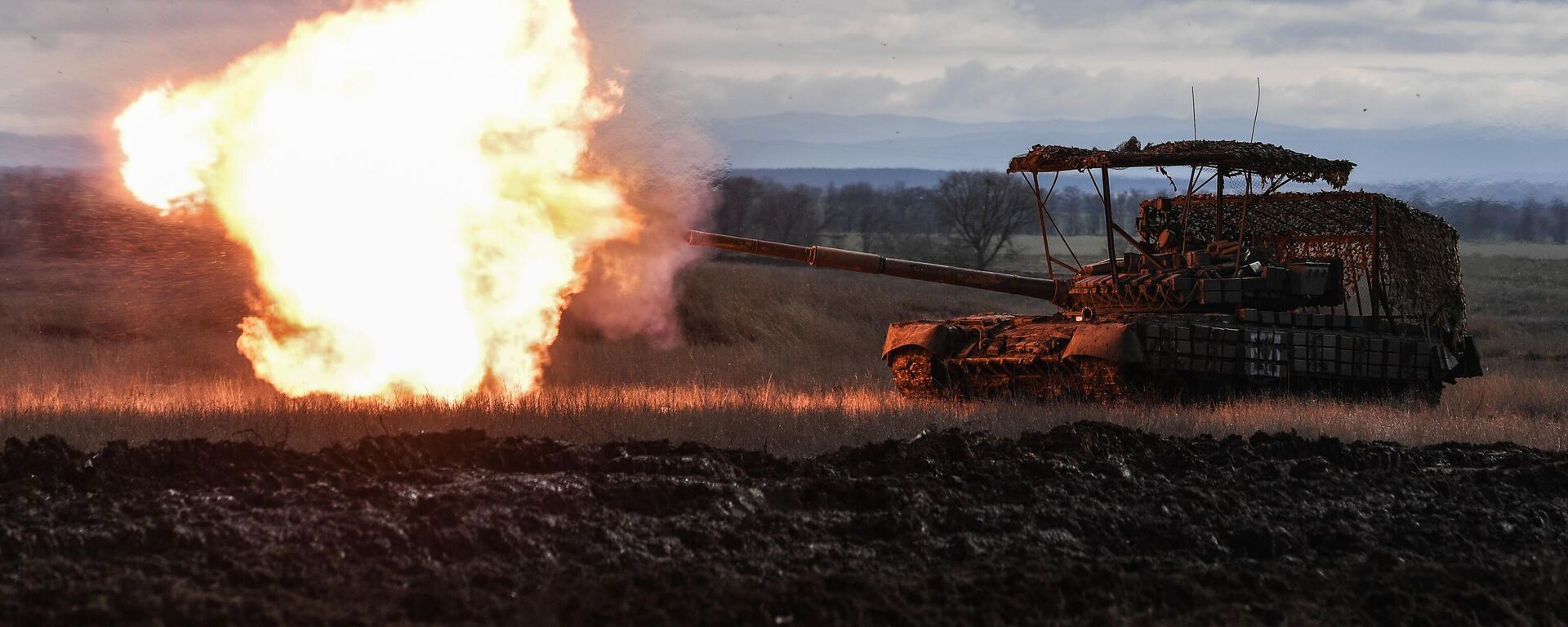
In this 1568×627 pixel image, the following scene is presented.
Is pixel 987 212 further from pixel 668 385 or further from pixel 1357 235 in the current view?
pixel 1357 235

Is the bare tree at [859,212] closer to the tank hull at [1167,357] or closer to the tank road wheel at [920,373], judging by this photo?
the tank road wheel at [920,373]

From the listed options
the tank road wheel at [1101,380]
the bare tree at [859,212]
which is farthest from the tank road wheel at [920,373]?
the bare tree at [859,212]

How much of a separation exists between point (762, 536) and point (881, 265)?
28.0ft

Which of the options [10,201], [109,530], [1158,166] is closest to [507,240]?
[1158,166]

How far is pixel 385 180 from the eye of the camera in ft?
50.6

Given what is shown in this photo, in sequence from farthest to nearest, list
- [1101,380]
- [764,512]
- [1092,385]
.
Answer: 1. [1092,385]
2. [1101,380]
3. [764,512]

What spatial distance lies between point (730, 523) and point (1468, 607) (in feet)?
12.4

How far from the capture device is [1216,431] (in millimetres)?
13781

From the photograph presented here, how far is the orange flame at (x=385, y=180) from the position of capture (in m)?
15.3

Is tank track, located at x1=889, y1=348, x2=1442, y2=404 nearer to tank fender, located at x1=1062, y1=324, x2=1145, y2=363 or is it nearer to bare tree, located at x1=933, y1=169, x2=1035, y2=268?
tank fender, located at x1=1062, y1=324, x2=1145, y2=363

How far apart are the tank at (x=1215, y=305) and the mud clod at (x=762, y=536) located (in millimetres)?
3790

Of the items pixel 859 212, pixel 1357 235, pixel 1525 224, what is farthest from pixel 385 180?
pixel 1525 224

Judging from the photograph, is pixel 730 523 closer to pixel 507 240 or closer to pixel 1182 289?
pixel 507 240

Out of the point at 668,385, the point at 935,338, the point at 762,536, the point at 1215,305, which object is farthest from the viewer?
the point at 668,385
